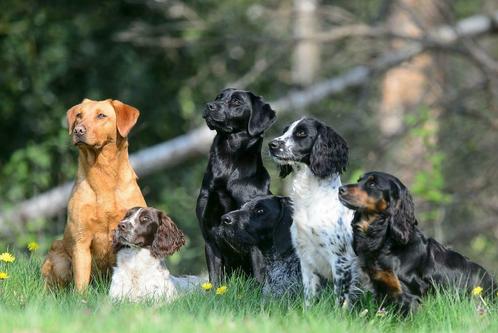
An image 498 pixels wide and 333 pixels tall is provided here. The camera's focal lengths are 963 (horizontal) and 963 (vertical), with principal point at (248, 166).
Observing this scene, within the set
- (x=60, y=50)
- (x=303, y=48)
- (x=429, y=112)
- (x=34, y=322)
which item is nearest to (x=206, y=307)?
(x=34, y=322)

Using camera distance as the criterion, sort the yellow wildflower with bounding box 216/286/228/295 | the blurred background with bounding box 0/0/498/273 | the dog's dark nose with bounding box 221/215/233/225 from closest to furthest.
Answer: the yellow wildflower with bounding box 216/286/228/295 → the dog's dark nose with bounding box 221/215/233/225 → the blurred background with bounding box 0/0/498/273

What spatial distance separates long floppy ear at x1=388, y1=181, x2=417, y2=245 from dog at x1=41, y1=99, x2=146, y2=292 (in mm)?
2509

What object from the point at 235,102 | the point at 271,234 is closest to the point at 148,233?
the point at 271,234

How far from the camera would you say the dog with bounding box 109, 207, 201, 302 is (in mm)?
8367

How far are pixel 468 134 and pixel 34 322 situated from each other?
11.9 meters

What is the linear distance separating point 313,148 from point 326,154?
13 centimetres

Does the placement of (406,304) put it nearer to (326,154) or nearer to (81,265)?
(326,154)

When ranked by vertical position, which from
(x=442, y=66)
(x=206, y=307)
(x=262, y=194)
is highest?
(x=442, y=66)

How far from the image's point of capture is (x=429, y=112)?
52.2 ft

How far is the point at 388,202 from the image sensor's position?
7.48 m

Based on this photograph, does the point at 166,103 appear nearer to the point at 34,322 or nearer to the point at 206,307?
the point at 206,307

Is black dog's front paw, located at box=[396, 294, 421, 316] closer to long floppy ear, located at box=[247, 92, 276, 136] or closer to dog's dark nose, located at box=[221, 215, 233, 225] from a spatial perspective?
dog's dark nose, located at box=[221, 215, 233, 225]

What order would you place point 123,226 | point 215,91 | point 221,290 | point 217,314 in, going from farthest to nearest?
point 215,91 < point 123,226 < point 221,290 < point 217,314

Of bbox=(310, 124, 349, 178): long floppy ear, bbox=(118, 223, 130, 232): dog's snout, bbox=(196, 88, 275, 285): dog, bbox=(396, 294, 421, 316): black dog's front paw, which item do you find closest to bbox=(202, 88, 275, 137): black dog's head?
bbox=(196, 88, 275, 285): dog
